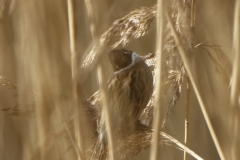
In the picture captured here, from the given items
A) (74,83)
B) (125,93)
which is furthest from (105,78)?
(125,93)

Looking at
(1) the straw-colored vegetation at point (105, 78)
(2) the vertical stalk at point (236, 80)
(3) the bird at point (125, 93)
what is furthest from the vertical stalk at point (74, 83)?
(2) the vertical stalk at point (236, 80)

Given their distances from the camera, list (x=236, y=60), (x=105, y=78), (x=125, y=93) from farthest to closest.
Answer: (x=125, y=93) < (x=105, y=78) < (x=236, y=60)

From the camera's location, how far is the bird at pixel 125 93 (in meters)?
0.85

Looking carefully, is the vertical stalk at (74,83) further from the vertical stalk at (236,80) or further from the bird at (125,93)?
the vertical stalk at (236,80)

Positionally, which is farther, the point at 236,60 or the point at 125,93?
the point at 125,93

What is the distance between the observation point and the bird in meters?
0.85

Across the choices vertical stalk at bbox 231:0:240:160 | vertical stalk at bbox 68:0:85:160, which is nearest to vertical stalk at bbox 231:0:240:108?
vertical stalk at bbox 231:0:240:160

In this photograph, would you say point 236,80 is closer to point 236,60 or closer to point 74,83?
point 236,60

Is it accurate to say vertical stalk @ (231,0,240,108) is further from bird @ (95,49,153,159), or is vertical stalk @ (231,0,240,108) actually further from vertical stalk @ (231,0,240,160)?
bird @ (95,49,153,159)

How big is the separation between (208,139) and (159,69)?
1467 millimetres

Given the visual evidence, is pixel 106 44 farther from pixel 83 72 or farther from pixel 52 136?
pixel 52 136

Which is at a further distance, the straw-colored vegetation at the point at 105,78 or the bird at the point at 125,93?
the bird at the point at 125,93

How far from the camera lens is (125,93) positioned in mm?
954

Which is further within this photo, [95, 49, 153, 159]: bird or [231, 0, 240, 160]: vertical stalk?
[95, 49, 153, 159]: bird
